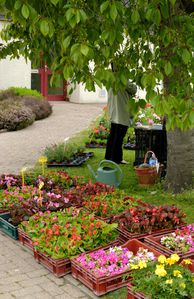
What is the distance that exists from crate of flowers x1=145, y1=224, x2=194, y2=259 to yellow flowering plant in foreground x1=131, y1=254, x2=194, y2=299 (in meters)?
0.62

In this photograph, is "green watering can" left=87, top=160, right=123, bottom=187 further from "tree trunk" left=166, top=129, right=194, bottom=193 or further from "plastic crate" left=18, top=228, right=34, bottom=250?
"plastic crate" left=18, top=228, right=34, bottom=250

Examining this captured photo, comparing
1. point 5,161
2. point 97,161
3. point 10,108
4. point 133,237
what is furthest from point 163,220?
point 10,108

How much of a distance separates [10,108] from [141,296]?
1304cm

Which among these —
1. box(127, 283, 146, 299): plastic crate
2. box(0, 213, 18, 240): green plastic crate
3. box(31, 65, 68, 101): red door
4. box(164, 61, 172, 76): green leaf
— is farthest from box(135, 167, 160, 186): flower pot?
box(31, 65, 68, 101): red door

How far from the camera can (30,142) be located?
44.7 feet

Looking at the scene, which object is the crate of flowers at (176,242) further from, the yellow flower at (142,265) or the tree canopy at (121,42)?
the tree canopy at (121,42)

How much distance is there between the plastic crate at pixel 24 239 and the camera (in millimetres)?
5556

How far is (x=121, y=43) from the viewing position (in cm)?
465

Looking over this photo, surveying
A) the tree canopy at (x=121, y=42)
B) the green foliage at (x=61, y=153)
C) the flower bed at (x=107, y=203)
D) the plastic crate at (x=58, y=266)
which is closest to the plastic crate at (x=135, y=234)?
the flower bed at (x=107, y=203)

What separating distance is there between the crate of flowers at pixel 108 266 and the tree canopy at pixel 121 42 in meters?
1.27

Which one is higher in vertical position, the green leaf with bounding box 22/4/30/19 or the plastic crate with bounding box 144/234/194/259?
the green leaf with bounding box 22/4/30/19

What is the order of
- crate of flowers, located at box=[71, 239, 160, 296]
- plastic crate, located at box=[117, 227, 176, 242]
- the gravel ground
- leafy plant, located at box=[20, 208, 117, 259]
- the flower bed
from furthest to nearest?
the gravel ground
the flower bed
plastic crate, located at box=[117, 227, 176, 242]
leafy plant, located at box=[20, 208, 117, 259]
crate of flowers, located at box=[71, 239, 160, 296]

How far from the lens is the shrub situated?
1577 cm

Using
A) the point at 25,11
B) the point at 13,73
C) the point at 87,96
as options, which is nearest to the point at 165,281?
the point at 25,11
